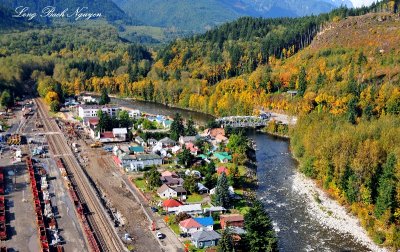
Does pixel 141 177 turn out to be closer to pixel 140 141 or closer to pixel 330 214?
Answer: pixel 140 141

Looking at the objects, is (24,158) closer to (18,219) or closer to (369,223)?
(18,219)

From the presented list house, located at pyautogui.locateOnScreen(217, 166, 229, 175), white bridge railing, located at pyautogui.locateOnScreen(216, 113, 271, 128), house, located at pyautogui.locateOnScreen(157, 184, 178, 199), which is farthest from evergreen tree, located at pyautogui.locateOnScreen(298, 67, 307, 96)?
house, located at pyautogui.locateOnScreen(157, 184, 178, 199)

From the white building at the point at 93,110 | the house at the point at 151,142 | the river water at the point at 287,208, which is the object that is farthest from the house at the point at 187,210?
the white building at the point at 93,110

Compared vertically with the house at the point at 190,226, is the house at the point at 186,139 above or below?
above

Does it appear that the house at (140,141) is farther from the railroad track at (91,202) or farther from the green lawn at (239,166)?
the green lawn at (239,166)

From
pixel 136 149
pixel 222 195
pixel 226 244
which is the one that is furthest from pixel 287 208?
pixel 136 149

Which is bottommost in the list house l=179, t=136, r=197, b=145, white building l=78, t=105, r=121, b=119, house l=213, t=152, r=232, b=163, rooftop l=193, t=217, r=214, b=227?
rooftop l=193, t=217, r=214, b=227

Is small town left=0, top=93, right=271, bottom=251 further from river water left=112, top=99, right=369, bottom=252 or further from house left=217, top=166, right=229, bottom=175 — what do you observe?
river water left=112, top=99, right=369, bottom=252
